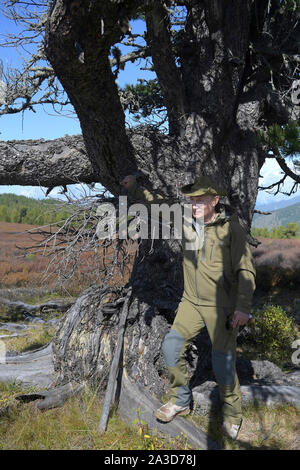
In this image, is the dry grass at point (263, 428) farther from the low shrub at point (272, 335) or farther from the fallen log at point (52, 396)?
the low shrub at point (272, 335)

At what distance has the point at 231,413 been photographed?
11.0 feet

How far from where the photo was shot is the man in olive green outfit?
3.24 m

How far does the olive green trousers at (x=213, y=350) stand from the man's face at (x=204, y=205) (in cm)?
82

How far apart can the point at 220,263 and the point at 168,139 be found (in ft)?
8.09

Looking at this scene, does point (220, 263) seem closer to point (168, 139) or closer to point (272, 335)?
point (168, 139)

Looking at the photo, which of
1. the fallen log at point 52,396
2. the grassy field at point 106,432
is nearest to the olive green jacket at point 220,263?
the grassy field at point 106,432

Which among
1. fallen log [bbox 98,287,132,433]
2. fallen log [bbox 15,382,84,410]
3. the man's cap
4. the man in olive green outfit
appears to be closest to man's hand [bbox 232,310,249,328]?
the man in olive green outfit

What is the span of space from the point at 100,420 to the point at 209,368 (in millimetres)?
1731

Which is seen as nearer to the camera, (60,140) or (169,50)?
(169,50)

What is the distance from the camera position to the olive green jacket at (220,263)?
324 centimetres

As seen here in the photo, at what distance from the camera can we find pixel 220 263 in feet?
10.8

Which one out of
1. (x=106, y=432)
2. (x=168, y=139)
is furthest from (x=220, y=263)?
(x=168, y=139)
